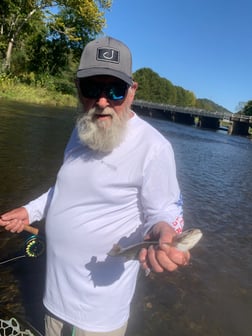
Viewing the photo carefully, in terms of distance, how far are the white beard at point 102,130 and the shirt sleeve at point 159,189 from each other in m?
0.27

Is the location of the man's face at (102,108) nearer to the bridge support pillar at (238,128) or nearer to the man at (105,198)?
the man at (105,198)

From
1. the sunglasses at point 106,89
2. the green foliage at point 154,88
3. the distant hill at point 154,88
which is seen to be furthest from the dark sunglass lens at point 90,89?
the green foliage at point 154,88

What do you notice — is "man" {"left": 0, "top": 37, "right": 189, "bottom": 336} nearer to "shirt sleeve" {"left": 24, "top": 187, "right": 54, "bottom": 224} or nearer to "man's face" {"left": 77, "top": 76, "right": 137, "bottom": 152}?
"man's face" {"left": 77, "top": 76, "right": 137, "bottom": 152}

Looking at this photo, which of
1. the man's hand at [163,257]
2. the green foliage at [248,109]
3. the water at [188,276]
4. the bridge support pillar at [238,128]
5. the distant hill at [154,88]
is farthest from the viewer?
the distant hill at [154,88]

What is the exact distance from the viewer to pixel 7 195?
7.90m

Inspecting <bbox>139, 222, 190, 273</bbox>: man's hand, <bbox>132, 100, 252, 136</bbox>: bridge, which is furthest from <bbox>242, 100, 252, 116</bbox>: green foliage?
<bbox>139, 222, 190, 273</bbox>: man's hand

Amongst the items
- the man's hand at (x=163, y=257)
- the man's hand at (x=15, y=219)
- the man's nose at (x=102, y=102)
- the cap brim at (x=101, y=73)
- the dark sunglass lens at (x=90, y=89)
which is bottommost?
the man's hand at (x=15, y=219)

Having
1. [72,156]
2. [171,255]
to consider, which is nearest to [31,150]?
[72,156]

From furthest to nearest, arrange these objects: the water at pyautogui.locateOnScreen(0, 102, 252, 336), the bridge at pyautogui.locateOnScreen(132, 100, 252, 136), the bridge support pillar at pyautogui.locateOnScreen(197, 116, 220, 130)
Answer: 1. the bridge support pillar at pyautogui.locateOnScreen(197, 116, 220, 130)
2. the bridge at pyautogui.locateOnScreen(132, 100, 252, 136)
3. the water at pyautogui.locateOnScreen(0, 102, 252, 336)

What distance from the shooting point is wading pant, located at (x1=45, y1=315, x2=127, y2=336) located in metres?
2.19

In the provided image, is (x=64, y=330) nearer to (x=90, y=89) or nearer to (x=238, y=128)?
(x=90, y=89)

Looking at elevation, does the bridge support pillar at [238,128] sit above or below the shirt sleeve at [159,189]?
below

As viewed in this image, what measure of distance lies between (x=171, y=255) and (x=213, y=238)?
6.61 metres

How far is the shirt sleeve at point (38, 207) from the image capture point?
2.65m
